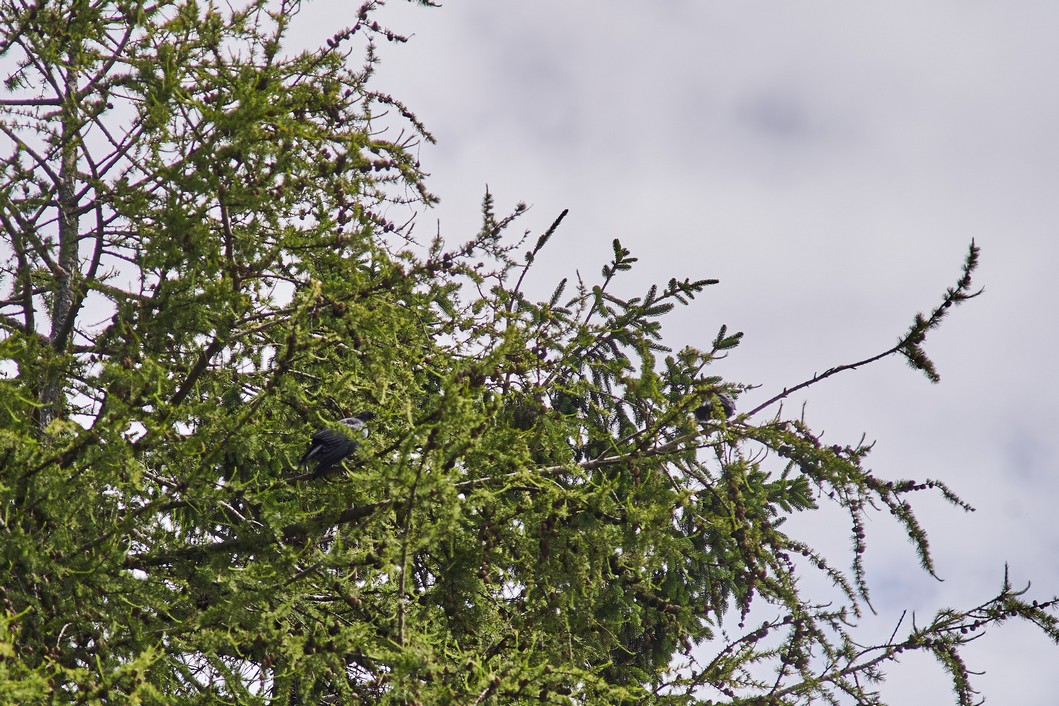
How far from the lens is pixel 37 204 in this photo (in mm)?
6082

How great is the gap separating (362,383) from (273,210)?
1.10 meters

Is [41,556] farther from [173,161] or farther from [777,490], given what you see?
[777,490]

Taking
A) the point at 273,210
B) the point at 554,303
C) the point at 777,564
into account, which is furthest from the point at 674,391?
the point at 273,210

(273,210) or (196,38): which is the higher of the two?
(196,38)

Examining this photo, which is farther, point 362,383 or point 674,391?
point 674,391

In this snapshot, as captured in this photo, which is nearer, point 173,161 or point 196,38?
point 173,161

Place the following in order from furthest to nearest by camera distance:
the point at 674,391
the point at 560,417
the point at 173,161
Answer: the point at 674,391, the point at 560,417, the point at 173,161

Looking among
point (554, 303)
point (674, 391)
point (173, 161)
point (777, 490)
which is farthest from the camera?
point (777, 490)

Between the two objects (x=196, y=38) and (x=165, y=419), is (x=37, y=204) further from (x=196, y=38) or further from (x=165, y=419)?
(x=165, y=419)

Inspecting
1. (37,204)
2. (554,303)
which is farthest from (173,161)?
(554,303)

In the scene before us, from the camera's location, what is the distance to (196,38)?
5379mm

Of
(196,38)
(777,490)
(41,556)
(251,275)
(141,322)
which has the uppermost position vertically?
(777,490)

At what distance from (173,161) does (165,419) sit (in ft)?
4.73

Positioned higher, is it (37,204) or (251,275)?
(37,204)
